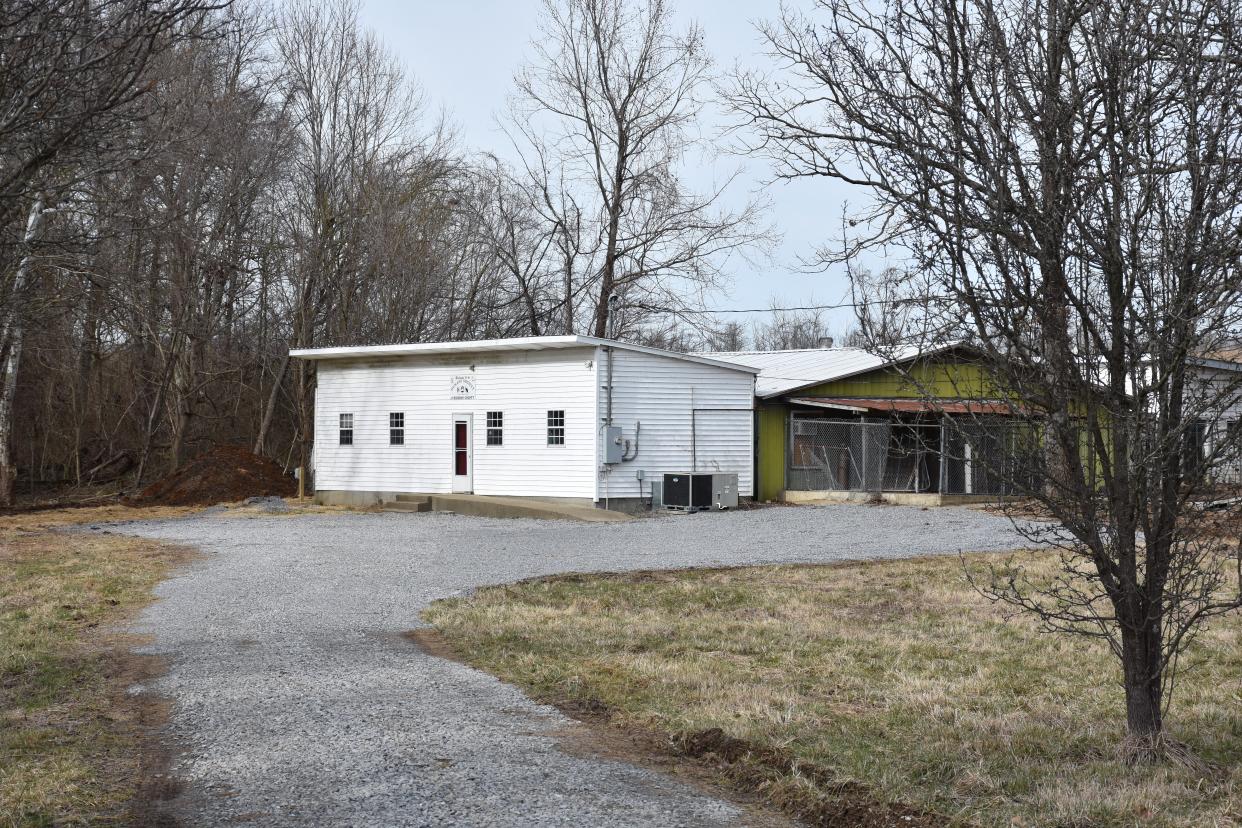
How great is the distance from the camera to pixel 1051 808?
5230mm

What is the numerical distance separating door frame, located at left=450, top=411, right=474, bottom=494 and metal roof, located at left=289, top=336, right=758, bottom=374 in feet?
5.21

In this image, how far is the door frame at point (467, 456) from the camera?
94.0ft

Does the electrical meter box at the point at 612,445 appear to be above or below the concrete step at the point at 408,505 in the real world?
above

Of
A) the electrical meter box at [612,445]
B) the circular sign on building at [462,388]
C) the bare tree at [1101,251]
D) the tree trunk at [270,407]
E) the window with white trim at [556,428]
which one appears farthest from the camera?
the tree trunk at [270,407]

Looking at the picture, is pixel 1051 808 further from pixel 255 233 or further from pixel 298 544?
pixel 255 233

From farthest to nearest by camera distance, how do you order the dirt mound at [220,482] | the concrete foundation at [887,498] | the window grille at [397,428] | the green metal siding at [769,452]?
the dirt mound at [220,482] < the green metal siding at [769,452] < the window grille at [397,428] < the concrete foundation at [887,498]

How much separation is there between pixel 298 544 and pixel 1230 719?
15.2 meters

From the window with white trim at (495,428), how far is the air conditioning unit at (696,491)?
406cm

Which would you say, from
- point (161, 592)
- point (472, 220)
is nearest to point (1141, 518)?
point (161, 592)

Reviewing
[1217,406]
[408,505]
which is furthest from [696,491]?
[1217,406]

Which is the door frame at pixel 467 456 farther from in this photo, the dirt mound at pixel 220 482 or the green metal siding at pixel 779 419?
the green metal siding at pixel 779 419

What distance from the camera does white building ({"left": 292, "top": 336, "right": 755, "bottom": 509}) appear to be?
88.6ft

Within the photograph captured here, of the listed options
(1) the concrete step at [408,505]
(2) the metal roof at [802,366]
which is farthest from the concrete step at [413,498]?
(2) the metal roof at [802,366]

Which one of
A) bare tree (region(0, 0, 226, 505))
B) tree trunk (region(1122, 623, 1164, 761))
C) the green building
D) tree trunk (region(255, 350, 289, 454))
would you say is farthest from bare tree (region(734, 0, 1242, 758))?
tree trunk (region(255, 350, 289, 454))
